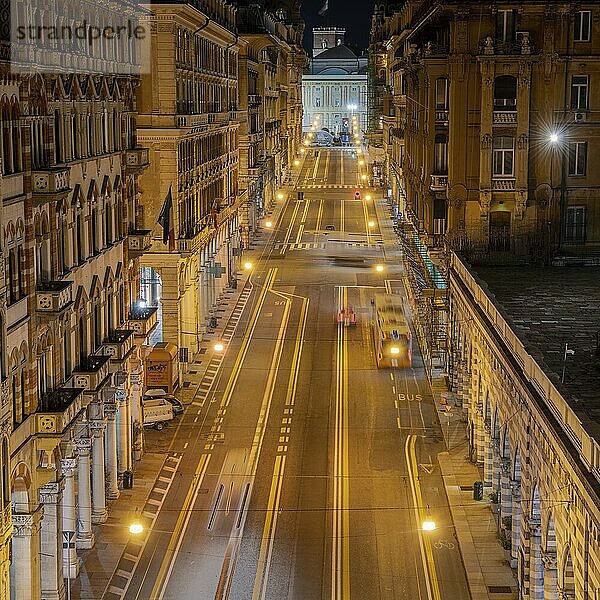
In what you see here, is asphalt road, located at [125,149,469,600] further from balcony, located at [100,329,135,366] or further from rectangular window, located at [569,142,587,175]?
rectangular window, located at [569,142,587,175]

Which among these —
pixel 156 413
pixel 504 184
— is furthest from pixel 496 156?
pixel 156 413

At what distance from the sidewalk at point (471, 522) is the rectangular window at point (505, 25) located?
2201 centimetres

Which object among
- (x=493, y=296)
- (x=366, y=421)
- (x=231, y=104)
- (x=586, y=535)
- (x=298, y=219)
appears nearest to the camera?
(x=586, y=535)

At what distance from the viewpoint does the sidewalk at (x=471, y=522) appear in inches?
1750

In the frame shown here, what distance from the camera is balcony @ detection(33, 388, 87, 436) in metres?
41.1

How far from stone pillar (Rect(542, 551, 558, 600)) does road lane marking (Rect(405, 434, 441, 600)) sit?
5.34 metres

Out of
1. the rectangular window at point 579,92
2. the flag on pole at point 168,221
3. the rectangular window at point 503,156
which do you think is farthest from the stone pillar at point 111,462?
the rectangular window at point 579,92

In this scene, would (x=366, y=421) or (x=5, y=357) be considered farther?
(x=366, y=421)

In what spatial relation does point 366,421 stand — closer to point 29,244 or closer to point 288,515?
point 288,515

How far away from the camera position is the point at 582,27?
74.1 m

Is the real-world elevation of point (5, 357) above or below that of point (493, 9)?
below

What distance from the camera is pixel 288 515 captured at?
51.2 m

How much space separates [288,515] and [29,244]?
56.1ft

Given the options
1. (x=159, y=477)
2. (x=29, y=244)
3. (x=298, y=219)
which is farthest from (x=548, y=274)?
(x=298, y=219)
